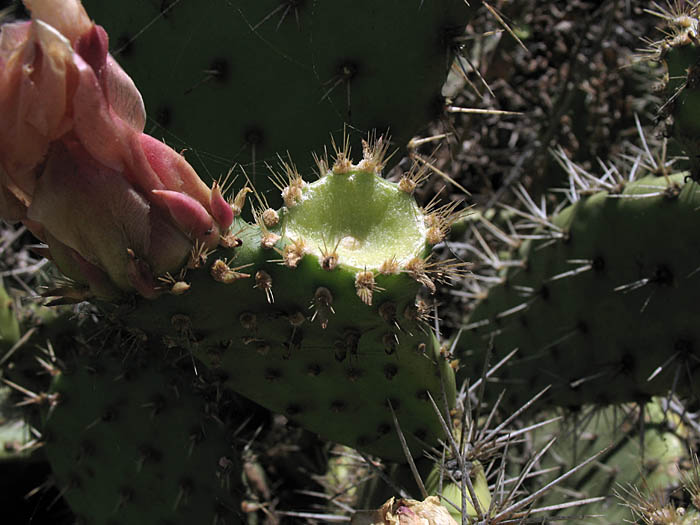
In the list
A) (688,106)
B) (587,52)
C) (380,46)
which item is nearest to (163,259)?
(380,46)

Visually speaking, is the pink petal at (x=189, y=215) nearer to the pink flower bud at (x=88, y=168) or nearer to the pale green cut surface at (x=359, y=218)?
the pink flower bud at (x=88, y=168)

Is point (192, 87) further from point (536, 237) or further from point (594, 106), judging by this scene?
point (594, 106)

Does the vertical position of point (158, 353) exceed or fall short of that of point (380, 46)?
it falls short

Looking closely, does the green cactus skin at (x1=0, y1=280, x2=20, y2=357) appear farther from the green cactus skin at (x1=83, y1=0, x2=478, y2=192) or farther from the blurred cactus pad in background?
the green cactus skin at (x1=83, y1=0, x2=478, y2=192)

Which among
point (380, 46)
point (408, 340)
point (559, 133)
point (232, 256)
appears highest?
point (380, 46)

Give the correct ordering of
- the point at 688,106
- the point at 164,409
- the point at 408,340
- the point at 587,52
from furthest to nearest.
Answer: the point at 587,52 → the point at 164,409 → the point at 688,106 → the point at 408,340

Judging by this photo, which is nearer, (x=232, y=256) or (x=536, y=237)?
(x=232, y=256)

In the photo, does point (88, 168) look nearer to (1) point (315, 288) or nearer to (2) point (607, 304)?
(1) point (315, 288)

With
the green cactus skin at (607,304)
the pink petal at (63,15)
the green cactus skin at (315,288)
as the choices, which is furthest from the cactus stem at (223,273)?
the green cactus skin at (607,304)
